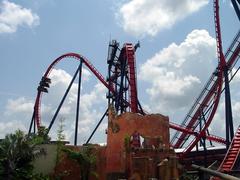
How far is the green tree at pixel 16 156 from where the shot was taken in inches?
857

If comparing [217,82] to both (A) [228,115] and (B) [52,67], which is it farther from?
(B) [52,67]

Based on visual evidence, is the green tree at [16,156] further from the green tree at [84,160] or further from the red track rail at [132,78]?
the red track rail at [132,78]

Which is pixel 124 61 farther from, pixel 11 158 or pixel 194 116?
pixel 11 158

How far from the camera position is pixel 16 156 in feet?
73.7

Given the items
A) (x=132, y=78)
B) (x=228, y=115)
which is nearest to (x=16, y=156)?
(x=132, y=78)

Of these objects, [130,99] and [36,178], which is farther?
[130,99]

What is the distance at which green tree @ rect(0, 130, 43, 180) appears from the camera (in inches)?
857

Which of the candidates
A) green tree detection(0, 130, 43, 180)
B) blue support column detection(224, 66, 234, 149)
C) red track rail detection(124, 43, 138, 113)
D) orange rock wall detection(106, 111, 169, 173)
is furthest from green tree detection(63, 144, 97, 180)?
blue support column detection(224, 66, 234, 149)

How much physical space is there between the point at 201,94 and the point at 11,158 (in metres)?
14.3

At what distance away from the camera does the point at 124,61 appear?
1222 inches

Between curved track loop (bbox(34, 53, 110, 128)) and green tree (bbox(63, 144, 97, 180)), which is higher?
curved track loop (bbox(34, 53, 110, 128))

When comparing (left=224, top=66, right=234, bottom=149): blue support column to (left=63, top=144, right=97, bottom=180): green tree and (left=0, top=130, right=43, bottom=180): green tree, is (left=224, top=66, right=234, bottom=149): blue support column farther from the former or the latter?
(left=0, top=130, right=43, bottom=180): green tree

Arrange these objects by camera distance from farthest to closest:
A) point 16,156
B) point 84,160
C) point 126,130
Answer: point 84,160 < point 126,130 < point 16,156

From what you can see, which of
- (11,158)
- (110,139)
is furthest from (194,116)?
(11,158)
